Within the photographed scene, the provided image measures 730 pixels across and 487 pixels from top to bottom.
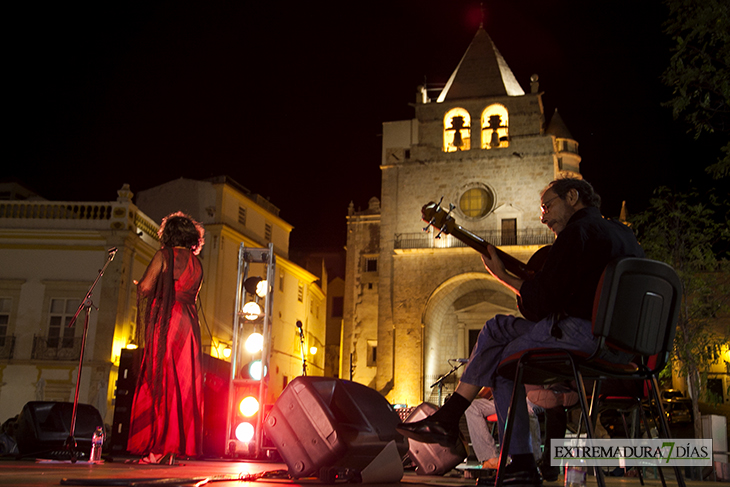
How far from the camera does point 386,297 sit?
24.3m

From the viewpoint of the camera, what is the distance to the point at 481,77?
26359mm

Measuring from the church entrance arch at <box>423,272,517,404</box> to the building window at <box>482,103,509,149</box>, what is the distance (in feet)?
18.2

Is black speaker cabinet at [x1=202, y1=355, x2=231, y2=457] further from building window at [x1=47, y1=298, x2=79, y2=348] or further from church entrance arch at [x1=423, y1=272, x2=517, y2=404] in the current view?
church entrance arch at [x1=423, y1=272, x2=517, y2=404]

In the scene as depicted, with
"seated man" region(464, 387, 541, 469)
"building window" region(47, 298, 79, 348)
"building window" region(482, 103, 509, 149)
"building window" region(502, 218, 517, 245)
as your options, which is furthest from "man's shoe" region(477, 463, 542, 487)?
"building window" region(482, 103, 509, 149)

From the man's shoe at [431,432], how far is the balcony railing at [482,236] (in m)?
20.3

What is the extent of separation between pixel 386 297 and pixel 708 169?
18067mm

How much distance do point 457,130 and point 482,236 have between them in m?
4.99

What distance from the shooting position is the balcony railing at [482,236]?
2303 cm

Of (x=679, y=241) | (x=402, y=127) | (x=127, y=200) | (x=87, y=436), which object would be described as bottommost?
(x=87, y=436)

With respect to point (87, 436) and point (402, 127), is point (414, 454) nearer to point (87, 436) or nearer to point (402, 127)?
point (87, 436)

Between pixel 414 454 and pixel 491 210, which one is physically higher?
pixel 491 210

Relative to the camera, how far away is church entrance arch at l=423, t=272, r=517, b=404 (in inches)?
925

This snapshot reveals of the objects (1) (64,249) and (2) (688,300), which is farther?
(1) (64,249)

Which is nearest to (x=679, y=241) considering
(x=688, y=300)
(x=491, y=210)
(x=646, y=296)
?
(x=688, y=300)
